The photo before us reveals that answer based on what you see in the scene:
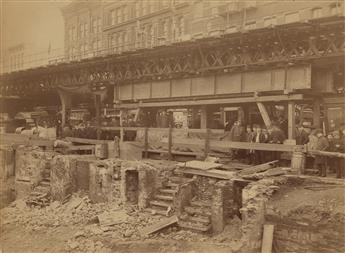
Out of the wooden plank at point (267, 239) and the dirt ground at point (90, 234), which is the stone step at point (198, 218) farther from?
the wooden plank at point (267, 239)

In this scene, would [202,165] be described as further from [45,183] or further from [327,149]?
[45,183]

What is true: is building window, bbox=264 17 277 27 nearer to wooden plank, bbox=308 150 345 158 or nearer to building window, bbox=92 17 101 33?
wooden plank, bbox=308 150 345 158

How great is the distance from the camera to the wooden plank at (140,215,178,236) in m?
12.0

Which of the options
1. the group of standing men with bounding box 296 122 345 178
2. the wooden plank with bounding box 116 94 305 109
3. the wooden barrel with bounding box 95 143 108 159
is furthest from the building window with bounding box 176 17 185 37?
the group of standing men with bounding box 296 122 345 178

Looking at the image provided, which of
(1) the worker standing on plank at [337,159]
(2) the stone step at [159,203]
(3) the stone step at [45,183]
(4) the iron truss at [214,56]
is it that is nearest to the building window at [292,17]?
(4) the iron truss at [214,56]

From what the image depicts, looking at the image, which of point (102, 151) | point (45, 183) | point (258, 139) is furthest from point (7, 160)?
point (258, 139)

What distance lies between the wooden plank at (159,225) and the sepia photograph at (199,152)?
0.05 metres

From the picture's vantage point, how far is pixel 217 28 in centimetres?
3006

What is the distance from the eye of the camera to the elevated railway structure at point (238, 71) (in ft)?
50.0

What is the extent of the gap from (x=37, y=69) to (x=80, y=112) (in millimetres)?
4159

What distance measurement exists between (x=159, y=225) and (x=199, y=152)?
13.5ft

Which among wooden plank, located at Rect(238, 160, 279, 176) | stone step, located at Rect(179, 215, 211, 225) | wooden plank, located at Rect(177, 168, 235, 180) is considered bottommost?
stone step, located at Rect(179, 215, 211, 225)

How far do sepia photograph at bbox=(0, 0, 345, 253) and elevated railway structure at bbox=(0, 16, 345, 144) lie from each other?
2.4 inches

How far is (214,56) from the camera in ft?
61.4
